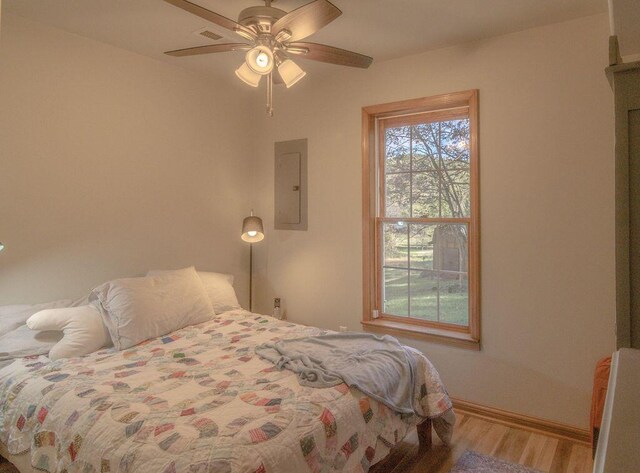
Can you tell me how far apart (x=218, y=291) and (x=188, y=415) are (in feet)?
5.79

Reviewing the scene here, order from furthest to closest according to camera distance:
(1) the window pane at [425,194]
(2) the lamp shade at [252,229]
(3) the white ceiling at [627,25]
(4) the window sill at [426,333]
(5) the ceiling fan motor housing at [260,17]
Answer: (2) the lamp shade at [252,229] < (1) the window pane at [425,194] < (4) the window sill at [426,333] < (5) the ceiling fan motor housing at [260,17] < (3) the white ceiling at [627,25]

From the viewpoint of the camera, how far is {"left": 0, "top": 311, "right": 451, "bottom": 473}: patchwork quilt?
1.40 m

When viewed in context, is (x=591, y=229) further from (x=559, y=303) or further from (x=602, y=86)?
(x=602, y=86)

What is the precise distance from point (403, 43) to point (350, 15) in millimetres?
592

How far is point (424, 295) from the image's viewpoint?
3195 mm

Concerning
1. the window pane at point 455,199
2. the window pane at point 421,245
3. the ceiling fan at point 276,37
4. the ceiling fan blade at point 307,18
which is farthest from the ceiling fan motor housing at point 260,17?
the window pane at point 421,245

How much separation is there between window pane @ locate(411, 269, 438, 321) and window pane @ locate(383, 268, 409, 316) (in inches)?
2.4

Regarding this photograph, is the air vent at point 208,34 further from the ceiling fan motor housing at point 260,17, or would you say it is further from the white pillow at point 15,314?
the white pillow at point 15,314

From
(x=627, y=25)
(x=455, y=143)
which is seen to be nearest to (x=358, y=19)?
(x=455, y=143)

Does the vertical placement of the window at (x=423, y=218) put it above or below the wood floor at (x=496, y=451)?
above

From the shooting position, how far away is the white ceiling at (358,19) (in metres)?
2.36

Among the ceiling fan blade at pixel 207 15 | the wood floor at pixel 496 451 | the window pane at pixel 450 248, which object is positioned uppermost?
the ceiling fan blade at pixel 207 15

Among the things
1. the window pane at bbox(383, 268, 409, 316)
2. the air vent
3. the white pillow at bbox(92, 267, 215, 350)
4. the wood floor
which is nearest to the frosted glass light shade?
the air vent

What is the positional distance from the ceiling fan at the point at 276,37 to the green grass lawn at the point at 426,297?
1686mm
